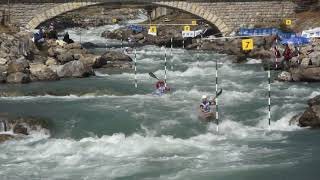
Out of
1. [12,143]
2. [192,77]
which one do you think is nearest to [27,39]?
[192,77]

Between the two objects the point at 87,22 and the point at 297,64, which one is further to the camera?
the point at 87,22

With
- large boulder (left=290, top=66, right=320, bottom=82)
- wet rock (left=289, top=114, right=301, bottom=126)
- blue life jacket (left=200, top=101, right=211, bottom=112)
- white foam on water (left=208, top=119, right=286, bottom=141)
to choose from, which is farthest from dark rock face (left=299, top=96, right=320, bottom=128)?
large boulder (left=290, top=66, right=320, bottom=82)

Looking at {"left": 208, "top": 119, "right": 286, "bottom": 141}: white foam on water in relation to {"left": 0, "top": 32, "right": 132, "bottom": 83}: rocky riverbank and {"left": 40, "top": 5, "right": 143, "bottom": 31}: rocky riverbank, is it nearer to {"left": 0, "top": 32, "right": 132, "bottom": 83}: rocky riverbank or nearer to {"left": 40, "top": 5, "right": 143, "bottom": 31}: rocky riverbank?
{"left": 0, "top": 32, "right": 132, "bottom": 83}: rocky riverbank

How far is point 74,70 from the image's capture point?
1433 inches

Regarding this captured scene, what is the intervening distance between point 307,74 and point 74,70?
531 inches

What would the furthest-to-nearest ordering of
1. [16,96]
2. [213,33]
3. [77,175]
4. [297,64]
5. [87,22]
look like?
[87,22] → [213,33] → [297,64] → [16,96] → [77,175]

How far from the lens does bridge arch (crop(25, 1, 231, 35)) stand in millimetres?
52625

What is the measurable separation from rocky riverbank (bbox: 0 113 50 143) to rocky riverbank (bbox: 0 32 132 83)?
→ 11.1 meters

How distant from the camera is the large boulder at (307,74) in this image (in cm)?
3303

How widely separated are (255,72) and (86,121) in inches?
677

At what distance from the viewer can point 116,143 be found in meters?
21.4

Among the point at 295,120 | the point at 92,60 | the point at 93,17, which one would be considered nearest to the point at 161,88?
the point at 295,120

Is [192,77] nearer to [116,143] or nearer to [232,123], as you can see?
[232,123]

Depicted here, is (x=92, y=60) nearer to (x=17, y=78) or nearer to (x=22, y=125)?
(x=17, y=78)
